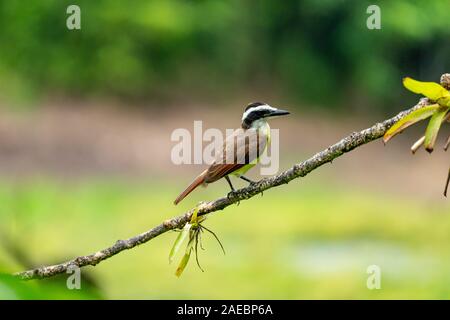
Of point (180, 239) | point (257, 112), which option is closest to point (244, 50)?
point (257, 112)

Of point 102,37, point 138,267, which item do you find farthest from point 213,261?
point 102,37

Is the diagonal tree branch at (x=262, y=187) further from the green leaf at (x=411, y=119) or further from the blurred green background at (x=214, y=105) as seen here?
the blurred green background at (x=214, y=105)

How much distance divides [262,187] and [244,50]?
16.1 metres

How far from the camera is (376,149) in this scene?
1598 centimetres

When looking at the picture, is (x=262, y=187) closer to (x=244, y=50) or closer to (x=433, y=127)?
(x=433, y=127)

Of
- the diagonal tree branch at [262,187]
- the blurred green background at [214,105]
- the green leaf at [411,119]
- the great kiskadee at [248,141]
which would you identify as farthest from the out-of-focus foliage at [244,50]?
the green leaf at [411,119]

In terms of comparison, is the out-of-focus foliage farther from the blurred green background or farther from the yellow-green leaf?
the yellow-green leaf

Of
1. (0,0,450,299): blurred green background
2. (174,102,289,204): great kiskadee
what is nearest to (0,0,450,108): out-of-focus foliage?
(0,0,450,299): blurred green background

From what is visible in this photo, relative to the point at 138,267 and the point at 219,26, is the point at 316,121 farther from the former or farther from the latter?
the point at 138,267

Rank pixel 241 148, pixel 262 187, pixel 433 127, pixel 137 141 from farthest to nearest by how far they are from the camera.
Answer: pixel 137 141 → pixel 241 148 → pixel 262 187 → pixel 433 127

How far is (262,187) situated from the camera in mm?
1084

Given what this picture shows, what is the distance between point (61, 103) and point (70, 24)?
18.3 ft

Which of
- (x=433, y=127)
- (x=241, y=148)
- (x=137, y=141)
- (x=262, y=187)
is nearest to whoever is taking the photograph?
(x=433, y=127)
